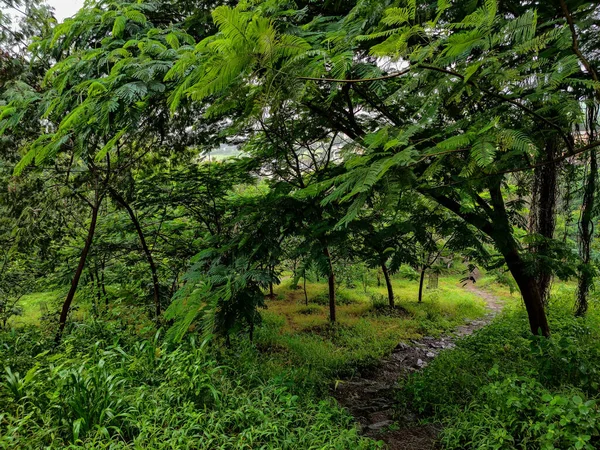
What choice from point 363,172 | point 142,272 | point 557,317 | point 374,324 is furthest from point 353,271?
point 363,172

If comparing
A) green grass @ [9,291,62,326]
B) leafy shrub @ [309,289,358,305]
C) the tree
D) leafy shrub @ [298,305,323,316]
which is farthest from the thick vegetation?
leafy shrub @ [309,289,358,305]

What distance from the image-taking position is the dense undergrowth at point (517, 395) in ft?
9.00

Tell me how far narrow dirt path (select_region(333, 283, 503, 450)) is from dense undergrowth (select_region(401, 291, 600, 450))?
264 millimetres

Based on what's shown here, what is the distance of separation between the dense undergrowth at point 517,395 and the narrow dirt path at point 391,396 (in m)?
0.26

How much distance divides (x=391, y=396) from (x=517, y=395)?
6.68ft

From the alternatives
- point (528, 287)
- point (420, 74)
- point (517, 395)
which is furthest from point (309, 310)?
point (420, 74)

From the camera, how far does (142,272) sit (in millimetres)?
5590

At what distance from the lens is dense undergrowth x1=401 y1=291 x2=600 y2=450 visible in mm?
2742

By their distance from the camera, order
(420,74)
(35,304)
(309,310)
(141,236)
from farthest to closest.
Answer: (309,310) < (35,304) < (141,236) < (420,74)

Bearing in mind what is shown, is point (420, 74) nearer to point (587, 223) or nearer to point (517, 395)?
point (517, 395)

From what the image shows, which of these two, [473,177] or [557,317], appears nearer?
[473,177]

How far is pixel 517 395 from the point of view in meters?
3.19

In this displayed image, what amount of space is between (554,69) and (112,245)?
5675mm

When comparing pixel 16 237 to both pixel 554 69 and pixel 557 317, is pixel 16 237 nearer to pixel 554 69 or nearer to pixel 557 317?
pixel 554 69
